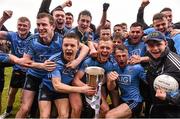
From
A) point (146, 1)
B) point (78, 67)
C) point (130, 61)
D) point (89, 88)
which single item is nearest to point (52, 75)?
point (78, 67)

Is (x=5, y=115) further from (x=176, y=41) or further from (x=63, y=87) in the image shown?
(x=176, y=41)

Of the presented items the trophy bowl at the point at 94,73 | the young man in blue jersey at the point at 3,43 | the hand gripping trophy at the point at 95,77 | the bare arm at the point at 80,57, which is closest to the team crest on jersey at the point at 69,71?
the bare arm at the point at 80,57

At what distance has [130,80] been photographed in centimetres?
809

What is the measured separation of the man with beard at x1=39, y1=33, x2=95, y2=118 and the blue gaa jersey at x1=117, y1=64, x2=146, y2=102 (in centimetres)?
112

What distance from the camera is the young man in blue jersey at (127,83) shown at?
803cm

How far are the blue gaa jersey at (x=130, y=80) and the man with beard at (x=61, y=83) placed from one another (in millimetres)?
1125

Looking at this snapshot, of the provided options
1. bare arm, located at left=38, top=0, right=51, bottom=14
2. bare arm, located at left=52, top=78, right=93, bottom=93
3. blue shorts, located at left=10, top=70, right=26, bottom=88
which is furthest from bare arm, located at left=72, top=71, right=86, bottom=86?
bare arm, located at left=38, top=0, right=51, bottom=14

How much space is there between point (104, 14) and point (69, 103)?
356 cm

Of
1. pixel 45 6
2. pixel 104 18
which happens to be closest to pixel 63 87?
pixel 45 6

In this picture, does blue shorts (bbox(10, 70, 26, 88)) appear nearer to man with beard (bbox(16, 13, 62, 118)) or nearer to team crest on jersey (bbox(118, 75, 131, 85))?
man with beard (bbox(16, 13, 62, 118))

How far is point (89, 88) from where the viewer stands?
659 centimetres

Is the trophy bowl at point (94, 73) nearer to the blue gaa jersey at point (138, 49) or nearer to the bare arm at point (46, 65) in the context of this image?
the bare arm at point (46, 65)

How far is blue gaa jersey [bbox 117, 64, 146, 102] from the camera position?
8.07 m

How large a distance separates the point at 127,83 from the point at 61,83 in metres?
1.59
